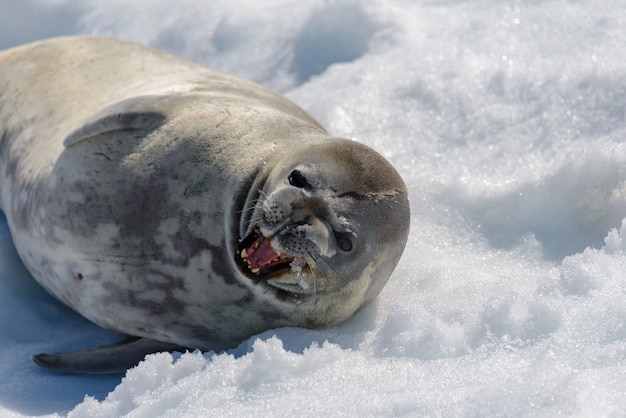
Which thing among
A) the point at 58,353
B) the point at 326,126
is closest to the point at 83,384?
the point at 58,353

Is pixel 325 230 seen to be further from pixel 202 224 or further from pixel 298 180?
pixel 202 224

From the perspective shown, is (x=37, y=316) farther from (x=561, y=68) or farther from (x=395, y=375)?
(x=561, y=68)

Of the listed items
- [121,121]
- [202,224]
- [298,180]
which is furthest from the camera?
[121,121]

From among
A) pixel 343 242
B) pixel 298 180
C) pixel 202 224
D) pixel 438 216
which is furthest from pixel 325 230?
pixel 438 216

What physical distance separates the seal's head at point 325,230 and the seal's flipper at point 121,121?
563 millimetres

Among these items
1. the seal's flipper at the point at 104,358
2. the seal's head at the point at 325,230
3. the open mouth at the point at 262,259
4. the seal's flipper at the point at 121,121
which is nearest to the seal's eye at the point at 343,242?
the seal's head at the point at 325,230

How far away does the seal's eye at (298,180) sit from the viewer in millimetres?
3527

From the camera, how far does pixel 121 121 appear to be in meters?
3.90

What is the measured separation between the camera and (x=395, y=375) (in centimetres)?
310

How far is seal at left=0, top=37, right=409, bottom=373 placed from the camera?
350cm

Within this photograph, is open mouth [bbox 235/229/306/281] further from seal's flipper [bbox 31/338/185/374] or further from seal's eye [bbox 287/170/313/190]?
seal's flipper [bbox 31/338/185/374]

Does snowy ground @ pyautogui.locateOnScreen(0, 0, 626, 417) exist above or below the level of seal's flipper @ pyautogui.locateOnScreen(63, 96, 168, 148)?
below

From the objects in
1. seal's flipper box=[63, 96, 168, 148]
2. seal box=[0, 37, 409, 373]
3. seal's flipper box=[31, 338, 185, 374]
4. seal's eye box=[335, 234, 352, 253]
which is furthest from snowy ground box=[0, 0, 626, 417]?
seal's flipper box=[63, 96, 168, 148]

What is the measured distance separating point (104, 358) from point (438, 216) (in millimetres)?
1607
